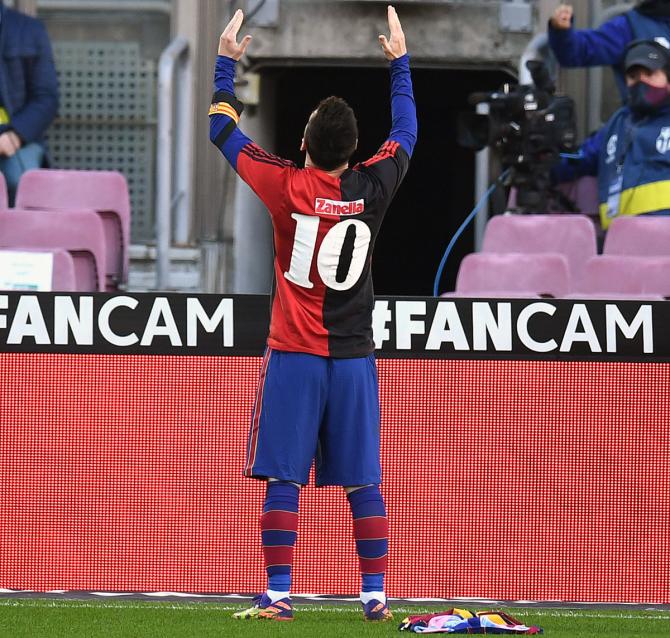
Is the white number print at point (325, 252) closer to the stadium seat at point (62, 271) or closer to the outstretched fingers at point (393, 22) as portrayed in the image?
the outstretched fingers at point (393, 22)

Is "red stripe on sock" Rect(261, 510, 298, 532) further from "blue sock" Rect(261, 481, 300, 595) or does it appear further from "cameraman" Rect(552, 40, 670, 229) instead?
"cameraman" Rect(552, 40, 670, 229)

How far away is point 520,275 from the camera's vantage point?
8.02 meters

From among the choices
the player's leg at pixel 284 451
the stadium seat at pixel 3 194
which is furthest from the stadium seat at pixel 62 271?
the player's leg at pixel 284 451

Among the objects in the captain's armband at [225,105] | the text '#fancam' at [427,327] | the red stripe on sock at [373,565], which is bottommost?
the red stripe on sock at [373,565]

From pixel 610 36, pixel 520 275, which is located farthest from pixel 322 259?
pixel 610 36

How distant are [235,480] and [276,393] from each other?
3.57 feet

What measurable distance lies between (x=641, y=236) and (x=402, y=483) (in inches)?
131

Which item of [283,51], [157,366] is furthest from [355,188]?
[283,51]

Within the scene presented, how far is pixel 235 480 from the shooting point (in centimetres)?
545

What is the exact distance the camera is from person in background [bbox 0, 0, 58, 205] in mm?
9617

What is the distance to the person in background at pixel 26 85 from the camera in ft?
31.6

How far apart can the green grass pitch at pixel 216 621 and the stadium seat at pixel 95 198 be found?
4248 millimetres

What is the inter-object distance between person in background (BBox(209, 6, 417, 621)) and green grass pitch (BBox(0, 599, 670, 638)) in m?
0.16

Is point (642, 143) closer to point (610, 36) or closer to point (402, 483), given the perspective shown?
point (610, 36)
